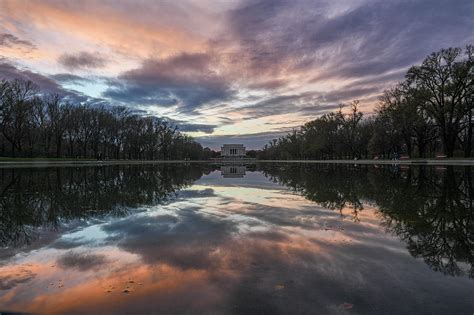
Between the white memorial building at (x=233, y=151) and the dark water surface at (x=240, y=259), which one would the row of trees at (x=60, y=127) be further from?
the white memorial building at (x=233, y=151)

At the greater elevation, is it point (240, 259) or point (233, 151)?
point (233, 151)

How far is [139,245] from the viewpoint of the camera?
26.9ft

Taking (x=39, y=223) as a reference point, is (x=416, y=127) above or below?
above

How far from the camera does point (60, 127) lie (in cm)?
6688

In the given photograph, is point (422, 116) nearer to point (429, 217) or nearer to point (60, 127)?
point (429, 217)

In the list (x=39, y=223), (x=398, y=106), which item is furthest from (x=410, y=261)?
(x=398, y=106)

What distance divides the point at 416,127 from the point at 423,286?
60707 millimetres

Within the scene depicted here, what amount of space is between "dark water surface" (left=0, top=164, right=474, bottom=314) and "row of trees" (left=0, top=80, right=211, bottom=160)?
52.5m

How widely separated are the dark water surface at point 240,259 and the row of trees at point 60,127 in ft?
172

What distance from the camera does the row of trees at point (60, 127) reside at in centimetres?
5797

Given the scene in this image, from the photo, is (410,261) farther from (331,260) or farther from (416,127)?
(416,127)

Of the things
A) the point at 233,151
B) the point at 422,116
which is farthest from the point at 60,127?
the point at 233,151

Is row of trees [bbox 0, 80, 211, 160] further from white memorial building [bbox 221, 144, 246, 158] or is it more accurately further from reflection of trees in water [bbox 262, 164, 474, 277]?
white memorial building [bbox 221, 144, 246, 158]

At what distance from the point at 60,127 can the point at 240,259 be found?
225 feet
